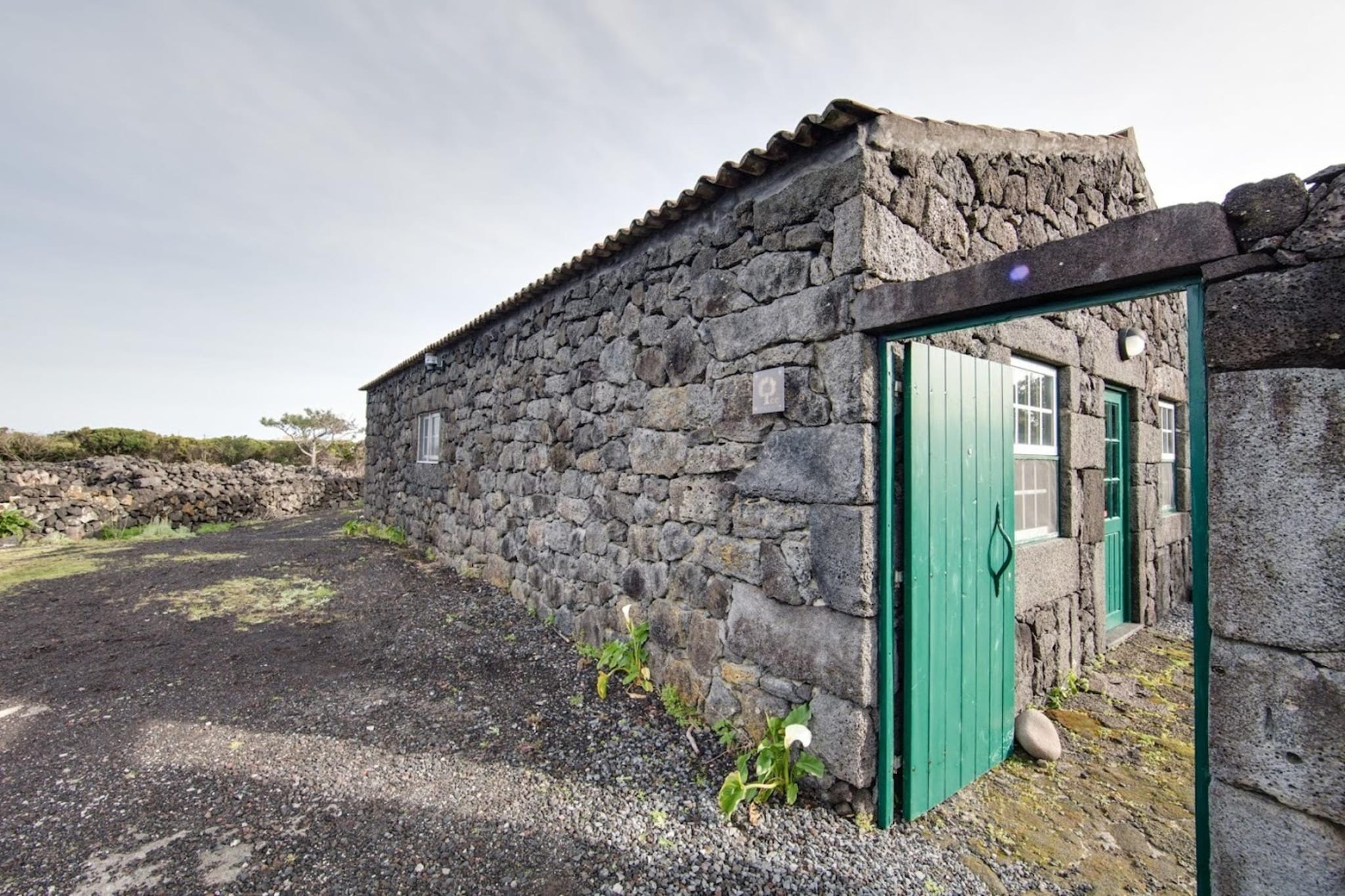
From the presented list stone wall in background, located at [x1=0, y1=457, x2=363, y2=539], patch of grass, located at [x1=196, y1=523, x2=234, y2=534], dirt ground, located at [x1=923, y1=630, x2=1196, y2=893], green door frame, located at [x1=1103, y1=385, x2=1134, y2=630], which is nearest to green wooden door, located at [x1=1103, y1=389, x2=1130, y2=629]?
green door frame, located at [x1=1103, y1=385, x2=1134, y2=630]

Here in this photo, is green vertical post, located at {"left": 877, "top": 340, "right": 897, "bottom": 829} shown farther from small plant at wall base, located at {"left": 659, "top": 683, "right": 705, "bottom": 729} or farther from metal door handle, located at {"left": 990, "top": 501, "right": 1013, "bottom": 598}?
small plant at wall base, located at {"left": 659, "top": 683, "right": 705, "bottom": 729}

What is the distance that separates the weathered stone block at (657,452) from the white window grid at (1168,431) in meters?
5.95

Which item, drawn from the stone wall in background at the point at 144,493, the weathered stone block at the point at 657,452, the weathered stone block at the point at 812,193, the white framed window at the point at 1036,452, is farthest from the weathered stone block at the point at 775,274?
the stone wall in background at the point at 144,493

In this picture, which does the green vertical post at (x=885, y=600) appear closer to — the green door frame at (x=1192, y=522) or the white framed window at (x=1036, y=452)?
the green door frame at (x=1192, y=522)

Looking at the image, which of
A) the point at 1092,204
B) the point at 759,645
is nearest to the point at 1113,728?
the point at 759,645

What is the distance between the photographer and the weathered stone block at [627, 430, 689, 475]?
3.74 metres

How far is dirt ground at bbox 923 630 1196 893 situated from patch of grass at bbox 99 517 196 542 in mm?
13145

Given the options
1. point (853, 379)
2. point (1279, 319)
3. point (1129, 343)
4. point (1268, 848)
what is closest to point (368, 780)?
point (853, 379)

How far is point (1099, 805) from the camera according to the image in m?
3.02

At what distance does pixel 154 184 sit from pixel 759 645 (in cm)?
965

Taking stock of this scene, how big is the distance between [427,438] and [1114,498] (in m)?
9.16

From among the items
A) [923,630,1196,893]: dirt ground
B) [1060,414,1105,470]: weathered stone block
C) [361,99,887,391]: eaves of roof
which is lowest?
[923,630,1196,893]: dirt ground

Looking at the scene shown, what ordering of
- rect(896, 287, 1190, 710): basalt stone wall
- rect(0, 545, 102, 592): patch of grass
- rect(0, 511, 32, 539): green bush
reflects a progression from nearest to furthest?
rect(896, 287, 1190, 710): basalt stone wall, rect(0, 545, 102, 592): patch of grass, rect(0, 511, 32, 539): green bush

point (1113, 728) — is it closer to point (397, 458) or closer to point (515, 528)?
point (515, 528)
